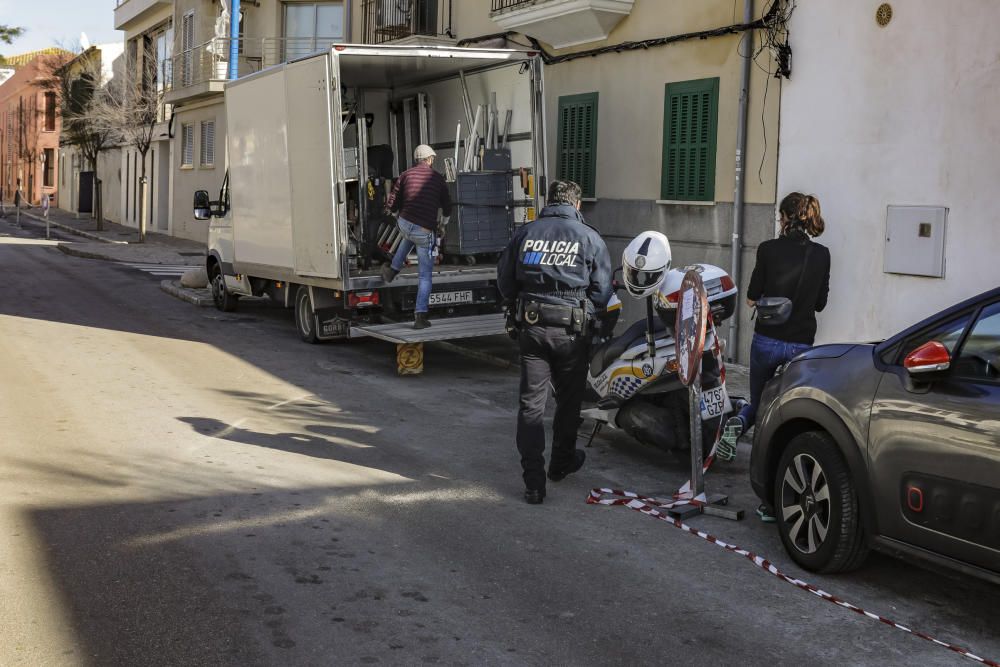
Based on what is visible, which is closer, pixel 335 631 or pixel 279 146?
pixel 335 631

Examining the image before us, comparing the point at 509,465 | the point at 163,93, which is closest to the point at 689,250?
the point at 509,465

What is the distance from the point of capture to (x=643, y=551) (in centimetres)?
567

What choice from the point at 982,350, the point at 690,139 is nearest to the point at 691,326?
the point at 982,350

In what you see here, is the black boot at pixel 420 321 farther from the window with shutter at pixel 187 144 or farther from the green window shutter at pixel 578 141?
the window with shutter at pixel 187 144

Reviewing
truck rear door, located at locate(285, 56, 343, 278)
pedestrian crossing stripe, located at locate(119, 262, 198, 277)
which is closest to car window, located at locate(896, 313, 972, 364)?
truck rear door, located at locate(285, 56, 343, 278)

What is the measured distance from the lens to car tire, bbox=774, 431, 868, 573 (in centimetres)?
510

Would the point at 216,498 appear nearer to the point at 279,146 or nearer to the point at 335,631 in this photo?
the point at 335,631

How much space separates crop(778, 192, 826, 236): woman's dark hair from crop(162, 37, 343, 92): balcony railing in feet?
77.2

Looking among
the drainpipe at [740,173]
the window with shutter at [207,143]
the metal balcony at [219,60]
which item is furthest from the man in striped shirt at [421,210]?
the window with shutter at [207,143]

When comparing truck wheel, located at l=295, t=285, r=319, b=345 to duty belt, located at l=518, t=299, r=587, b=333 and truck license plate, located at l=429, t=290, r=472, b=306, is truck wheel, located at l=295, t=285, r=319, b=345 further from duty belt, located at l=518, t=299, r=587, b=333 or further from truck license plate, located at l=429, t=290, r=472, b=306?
duty belt, located at l=518, t=299, r=587, b=333

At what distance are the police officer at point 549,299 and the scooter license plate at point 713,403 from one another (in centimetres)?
79

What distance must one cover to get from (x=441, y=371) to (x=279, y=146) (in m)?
3.23

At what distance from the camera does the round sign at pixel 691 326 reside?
20.2 feet

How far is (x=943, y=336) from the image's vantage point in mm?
4828
